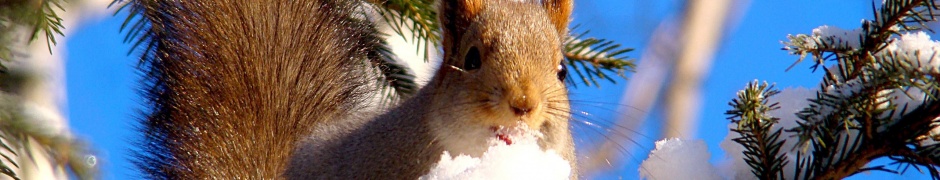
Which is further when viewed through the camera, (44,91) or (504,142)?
(44,91)

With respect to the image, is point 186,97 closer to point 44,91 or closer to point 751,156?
point 751,156

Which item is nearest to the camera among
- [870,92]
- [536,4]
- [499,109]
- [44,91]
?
[870,92]

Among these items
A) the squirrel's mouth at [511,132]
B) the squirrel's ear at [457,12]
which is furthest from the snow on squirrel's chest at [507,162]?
the squirrel's ear at [457,12]

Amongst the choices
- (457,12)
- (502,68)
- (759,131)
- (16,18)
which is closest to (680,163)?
(759,131)

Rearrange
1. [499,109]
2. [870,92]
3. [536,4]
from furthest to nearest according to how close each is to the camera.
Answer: [536,4], [499,109], [870,92]

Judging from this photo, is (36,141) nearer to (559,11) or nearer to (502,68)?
(502,68)

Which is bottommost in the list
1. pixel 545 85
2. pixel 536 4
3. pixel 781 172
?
pixel 781 172

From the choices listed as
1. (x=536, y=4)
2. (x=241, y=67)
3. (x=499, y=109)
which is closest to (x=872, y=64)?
(x=499, y=109)

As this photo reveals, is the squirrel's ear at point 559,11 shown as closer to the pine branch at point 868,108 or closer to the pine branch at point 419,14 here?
the pine branch at point 419,14
